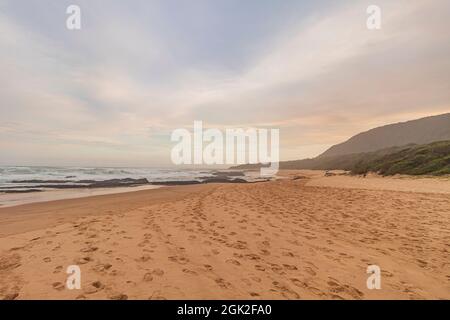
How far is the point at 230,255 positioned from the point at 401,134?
622ft

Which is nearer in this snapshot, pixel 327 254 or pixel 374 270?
pixel 374 270

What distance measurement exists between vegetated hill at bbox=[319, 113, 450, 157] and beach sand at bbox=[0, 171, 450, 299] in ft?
470

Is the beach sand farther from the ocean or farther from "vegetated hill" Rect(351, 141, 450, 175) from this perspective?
"vegetated hill" Rect(351, 141, 450, 175)

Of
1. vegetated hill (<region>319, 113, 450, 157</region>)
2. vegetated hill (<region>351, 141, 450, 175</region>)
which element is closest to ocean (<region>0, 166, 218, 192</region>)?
vegetated hill (<region>351, 141, 450, 175</region>)

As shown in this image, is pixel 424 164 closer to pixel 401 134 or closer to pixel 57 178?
pixel 57 178

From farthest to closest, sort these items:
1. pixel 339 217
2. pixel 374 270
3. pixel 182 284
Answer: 1. pixel 339 217
2. pixel 374 270
3. pixel 182 284

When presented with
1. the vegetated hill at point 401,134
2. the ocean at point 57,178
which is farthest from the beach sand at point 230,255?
the vegetated hill at point 401,134

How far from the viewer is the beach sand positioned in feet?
13.9

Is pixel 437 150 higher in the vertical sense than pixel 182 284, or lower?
higher

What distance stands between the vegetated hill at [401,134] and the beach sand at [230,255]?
14319 centimetres

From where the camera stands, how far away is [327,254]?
5.96 meters
